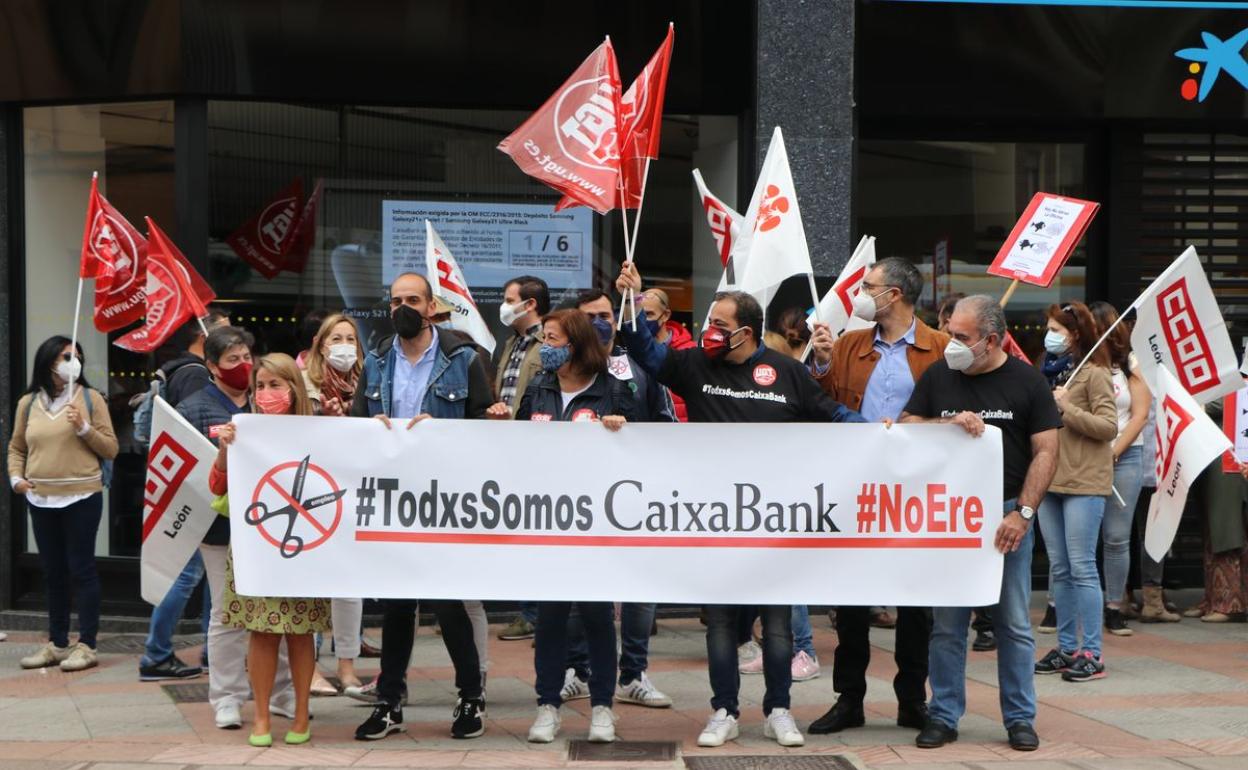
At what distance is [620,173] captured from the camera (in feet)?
27.4

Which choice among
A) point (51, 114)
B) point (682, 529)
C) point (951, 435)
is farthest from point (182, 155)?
point (951, 435)

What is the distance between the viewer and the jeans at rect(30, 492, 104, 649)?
9.88 m

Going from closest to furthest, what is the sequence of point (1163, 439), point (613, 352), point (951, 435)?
1. point (951, 435)
2. point (613, 352)
3. point (1163, 439)

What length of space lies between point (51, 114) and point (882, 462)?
6969mm

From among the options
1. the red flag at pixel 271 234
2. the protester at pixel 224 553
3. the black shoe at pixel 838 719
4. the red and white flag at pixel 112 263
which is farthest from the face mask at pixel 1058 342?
the red and white flag at pixel 112 263

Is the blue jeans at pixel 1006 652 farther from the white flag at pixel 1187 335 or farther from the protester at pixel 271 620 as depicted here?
the protester at pixel 271 620

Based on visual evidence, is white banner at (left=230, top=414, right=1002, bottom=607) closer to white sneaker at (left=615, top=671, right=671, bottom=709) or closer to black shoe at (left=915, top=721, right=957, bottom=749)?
black shoe at (left=915, top=721, right=957, bottom=749)

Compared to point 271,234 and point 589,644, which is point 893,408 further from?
point 271,234

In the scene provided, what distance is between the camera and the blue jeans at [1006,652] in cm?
747

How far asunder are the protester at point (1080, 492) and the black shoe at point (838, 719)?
188cm

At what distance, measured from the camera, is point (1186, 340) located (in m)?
9.43

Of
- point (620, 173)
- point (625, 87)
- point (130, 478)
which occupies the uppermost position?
point (625, 87)

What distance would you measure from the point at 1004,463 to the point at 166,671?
16.3 ft

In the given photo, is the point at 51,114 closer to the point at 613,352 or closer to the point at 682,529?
the point at 613,352
